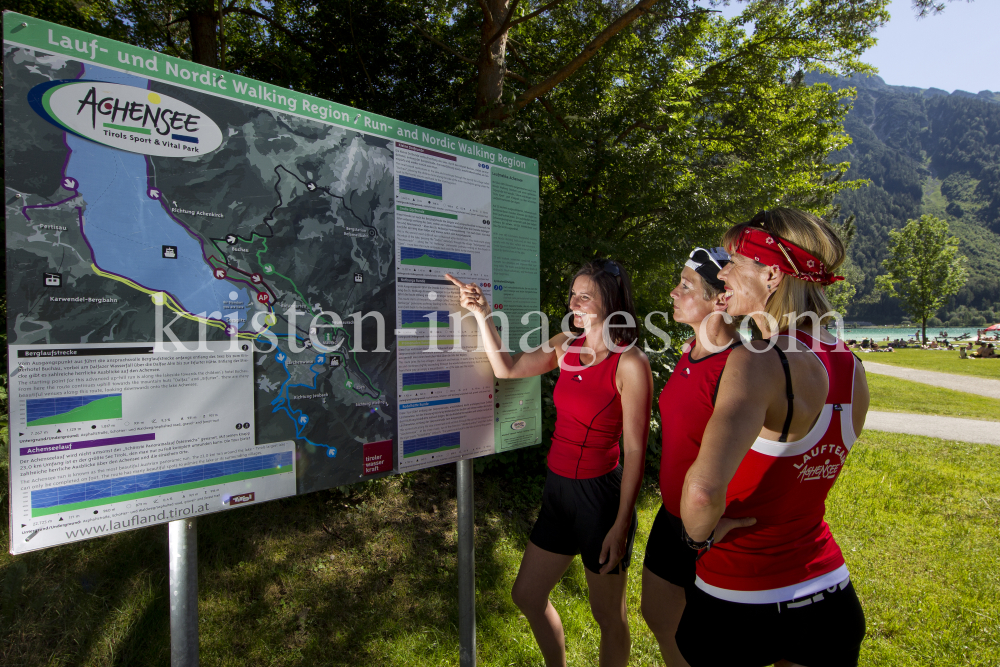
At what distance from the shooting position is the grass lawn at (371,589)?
3.29m

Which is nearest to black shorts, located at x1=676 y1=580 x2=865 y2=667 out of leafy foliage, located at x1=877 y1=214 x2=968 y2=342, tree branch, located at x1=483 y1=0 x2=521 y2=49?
tree branch, located at x1=483 y1=0 x2=521 y2=49

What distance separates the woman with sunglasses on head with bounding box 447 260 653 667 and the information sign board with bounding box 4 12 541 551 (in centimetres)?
51

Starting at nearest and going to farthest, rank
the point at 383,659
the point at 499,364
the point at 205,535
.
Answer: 1. the point at 499,364
2. the point at 383,659
3. the point at 205,535

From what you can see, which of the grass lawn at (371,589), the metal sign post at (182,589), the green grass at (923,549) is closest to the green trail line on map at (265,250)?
the metal sign post at (182,589)

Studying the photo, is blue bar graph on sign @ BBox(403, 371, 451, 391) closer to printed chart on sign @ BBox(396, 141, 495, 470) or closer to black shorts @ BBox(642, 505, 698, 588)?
printed chart on sign @ BBox(396, 141, 495, 470)

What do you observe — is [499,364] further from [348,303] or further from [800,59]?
[800,59]

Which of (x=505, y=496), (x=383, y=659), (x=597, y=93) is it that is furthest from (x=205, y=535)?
(x=597, y=93)

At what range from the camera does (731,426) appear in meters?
1.52

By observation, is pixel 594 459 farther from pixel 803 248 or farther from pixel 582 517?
pixel 803 248

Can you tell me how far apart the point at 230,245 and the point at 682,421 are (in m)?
1.98

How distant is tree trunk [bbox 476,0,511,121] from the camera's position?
5.94 m

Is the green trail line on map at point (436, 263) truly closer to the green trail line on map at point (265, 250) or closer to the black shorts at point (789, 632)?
the green trail line on map at point (265, 250)

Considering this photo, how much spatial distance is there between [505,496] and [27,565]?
3.90 metres

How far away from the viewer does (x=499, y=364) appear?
9.14ft
